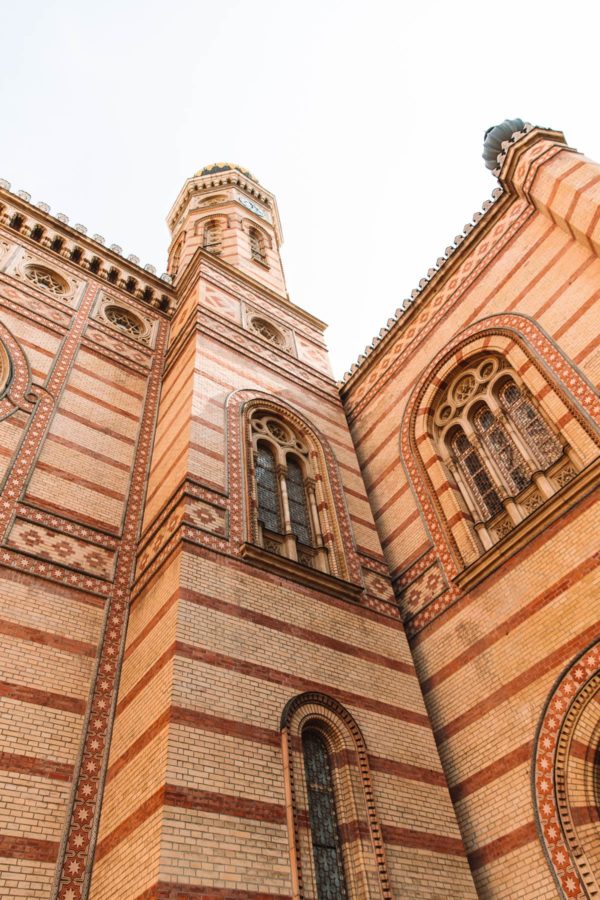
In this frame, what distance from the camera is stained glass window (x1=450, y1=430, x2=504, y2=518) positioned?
27.6 ft

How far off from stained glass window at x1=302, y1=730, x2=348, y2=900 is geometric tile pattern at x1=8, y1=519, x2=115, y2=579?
3.14 m

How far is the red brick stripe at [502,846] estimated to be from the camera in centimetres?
557

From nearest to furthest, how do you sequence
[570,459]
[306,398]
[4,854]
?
[4,854], [570,459], [306,398]

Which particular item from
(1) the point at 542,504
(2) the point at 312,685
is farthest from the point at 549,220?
(2) the point at 312,685

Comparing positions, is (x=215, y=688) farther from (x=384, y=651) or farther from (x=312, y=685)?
(x=384, y=651)

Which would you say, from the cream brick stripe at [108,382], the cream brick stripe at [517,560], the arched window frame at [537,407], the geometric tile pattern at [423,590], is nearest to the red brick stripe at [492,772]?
the cream brick stripe at [517,560]

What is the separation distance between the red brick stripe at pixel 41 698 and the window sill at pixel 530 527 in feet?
14.7

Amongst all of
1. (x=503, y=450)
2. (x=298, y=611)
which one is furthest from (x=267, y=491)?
(x=503, y=450)

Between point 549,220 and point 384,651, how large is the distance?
6.81 m

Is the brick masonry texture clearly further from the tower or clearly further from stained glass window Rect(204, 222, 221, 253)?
stained glass window Rect(204, 222, 221, 253)

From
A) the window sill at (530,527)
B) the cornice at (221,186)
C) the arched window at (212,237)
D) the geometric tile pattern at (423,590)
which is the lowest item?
the window sill at (530,527)

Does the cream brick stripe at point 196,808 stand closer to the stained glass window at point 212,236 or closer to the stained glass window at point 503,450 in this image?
the stained glass window at point 503,450

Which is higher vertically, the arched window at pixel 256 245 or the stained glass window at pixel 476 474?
the arched window at pixel 256 245

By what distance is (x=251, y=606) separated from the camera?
6.54 metres
